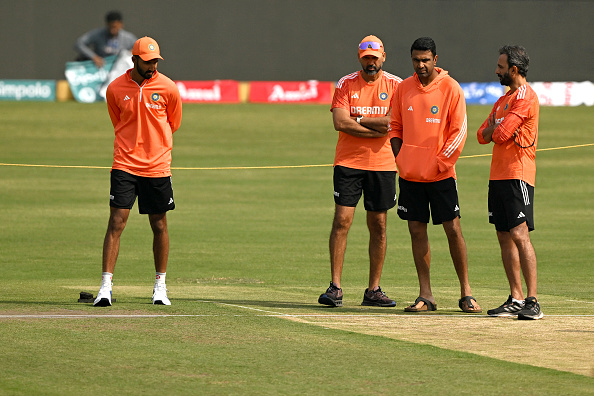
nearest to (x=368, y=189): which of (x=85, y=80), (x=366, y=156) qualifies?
(x=366, y=156)

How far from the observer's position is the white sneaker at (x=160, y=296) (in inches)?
370

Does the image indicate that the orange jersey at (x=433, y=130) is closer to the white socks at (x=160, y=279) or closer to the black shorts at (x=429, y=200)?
the black shorts at (x=429, y=200)

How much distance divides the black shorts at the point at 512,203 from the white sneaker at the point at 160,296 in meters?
2.92

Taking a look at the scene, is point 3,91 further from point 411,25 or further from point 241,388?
point 241,388

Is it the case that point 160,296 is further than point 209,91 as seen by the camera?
No

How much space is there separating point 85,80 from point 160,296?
25.7 meters

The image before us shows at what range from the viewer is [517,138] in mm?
8984

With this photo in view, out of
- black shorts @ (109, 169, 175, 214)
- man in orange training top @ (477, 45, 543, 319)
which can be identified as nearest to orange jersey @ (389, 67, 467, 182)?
man in orange training top @ (477, 45, 543, 319)

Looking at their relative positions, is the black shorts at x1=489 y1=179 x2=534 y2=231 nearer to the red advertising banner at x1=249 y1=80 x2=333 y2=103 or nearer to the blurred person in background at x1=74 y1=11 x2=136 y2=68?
the blurred person in background at x1=74 y1=11 x2=136 y2=68

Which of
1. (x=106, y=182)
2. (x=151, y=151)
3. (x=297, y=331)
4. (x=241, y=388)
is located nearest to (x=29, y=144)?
(x=106, y=182)

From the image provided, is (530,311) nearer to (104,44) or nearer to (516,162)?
(516,162)

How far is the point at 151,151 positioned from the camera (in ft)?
31.5

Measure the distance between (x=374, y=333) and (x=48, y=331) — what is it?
7.81 feet

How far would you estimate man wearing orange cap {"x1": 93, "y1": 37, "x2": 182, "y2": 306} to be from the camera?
955cm
